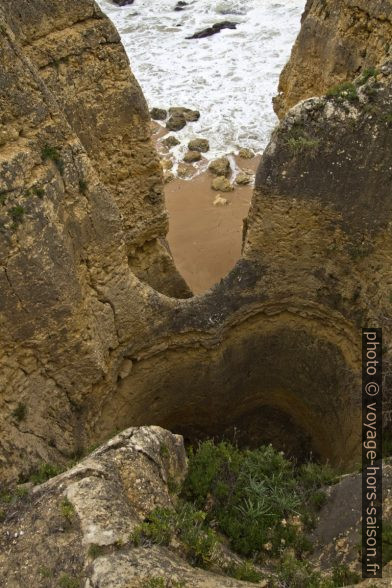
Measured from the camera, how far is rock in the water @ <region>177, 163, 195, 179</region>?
60.8ft

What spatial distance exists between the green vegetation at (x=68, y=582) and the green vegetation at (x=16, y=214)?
134 inches

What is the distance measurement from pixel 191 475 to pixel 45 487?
172cm

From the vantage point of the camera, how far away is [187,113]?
21375 mm

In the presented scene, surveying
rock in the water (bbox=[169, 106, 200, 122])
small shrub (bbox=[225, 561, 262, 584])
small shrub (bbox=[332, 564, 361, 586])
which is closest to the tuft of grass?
small shrub (bbox=[225, 561, 262, 584])

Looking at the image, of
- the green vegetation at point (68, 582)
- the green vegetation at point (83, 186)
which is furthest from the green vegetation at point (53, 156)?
the green vegetation at point (68, 582)

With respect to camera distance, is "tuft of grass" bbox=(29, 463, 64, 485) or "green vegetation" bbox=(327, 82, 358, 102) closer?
"tuft of grass" bbox=(29, 463, 64, 485)

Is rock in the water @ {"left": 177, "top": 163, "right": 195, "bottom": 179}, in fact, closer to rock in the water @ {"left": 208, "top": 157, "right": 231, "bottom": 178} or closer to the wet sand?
the wet sand

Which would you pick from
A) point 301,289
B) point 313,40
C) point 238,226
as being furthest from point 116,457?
point 238,226

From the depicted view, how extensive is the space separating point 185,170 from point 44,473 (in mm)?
14637

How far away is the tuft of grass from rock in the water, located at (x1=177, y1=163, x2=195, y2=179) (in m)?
14.1

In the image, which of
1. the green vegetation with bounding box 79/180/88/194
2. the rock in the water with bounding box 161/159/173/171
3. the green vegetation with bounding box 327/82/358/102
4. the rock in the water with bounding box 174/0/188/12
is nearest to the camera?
the green vegetation with bounding box 79/180/88/194

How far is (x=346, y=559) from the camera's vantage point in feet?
16.5

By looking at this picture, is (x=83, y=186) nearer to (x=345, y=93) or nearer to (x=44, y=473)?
(x=44, y=473)

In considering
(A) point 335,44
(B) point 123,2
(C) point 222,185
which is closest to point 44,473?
(A) point 335,44
